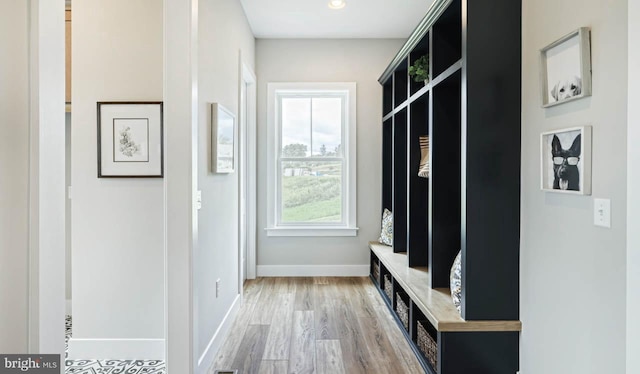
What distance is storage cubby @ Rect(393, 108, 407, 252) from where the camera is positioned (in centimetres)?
356

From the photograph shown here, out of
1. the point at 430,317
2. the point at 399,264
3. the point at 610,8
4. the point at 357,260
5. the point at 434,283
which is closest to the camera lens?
the point at 610,8

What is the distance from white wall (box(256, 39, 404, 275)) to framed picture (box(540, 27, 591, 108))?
2.67 meters

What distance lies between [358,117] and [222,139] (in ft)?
6.94

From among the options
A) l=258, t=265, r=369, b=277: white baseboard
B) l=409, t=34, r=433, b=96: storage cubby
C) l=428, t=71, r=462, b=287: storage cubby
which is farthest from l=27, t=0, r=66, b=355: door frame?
l=258, t=265, r=369, b=277: white baseboard

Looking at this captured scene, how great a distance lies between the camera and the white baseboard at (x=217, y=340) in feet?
7.31

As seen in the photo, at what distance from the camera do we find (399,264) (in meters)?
3.13

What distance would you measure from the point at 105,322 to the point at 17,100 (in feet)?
6.43

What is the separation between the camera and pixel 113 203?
7.98 ft

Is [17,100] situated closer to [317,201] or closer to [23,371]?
[23,371]

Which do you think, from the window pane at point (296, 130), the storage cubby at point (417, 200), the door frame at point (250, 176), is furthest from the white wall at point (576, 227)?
the door frame at point (250, 176)

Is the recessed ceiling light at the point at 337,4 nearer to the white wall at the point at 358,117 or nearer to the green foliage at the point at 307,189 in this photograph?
the white wall at the point at 358,117

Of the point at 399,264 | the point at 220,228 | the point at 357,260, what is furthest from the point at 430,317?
the point at 357,260

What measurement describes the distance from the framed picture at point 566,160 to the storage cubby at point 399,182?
1879mm

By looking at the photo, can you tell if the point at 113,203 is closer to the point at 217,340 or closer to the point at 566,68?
the point at 217,340
